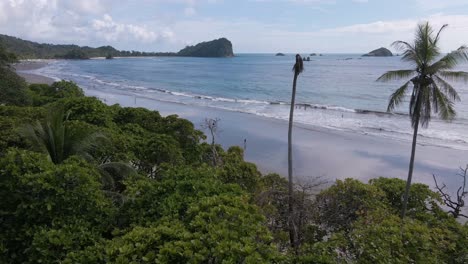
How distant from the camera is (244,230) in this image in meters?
6.54

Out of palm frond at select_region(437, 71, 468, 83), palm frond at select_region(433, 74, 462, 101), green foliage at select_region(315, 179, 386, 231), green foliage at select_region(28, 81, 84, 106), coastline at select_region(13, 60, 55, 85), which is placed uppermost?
palm frond at select_region(437, 71, 468, 83)

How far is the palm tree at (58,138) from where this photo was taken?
396 inches

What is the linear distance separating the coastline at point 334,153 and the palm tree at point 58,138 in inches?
511

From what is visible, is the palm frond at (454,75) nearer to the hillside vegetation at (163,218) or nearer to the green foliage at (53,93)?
the hillside vegetation at (163,218)

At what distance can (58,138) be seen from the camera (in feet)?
34.6

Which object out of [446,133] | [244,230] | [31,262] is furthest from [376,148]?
[31,262]

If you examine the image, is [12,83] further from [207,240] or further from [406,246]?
[406,246]

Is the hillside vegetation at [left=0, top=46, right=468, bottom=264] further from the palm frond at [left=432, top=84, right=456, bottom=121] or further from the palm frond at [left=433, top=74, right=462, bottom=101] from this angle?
the palm frond at [left=433, top=74, right=462, bottom=101]

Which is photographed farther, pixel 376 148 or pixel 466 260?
pixel 376 148

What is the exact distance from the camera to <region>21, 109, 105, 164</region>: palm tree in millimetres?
10055

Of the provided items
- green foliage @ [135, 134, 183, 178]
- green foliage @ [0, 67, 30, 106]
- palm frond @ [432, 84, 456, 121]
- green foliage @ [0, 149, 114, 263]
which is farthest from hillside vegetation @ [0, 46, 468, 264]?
green foliage @ [0, 67, 30, 106]

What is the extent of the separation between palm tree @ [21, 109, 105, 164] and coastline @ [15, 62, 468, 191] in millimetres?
12975

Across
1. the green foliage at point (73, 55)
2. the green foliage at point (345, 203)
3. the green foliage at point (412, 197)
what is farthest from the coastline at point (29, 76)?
the green foliage at point (73, 55)

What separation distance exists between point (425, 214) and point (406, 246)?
4857 mm
